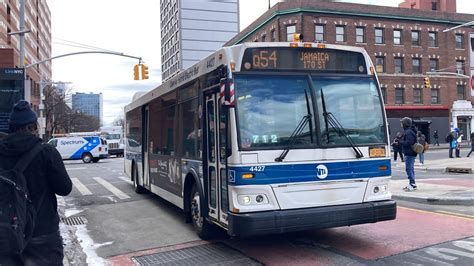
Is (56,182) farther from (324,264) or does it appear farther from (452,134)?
(452,134)

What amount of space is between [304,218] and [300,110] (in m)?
1.47

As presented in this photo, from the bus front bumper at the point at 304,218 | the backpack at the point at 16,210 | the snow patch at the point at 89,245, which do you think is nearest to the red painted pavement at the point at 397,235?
the bus front bumper at the point at 304,218

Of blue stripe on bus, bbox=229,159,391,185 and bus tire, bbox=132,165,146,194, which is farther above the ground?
blue stripe on bus, bbox=229,159,391,185

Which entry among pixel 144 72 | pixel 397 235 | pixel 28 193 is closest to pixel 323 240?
pixel 397 235

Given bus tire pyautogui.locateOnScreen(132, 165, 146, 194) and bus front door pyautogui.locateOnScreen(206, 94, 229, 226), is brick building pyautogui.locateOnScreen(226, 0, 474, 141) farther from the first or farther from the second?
bus front door pyautogui.locateOnScreen(206, 94, 229, 226)

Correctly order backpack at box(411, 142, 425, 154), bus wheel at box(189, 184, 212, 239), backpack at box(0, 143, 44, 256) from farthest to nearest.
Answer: backpack at box(411, 142, 425, 154) < bus wheel at box(189, 184, 212, 239) < backpack at box(0, 143, 44, 256)

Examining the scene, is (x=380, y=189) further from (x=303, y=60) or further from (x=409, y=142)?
(x=409, y=142)

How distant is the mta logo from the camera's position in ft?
20.0

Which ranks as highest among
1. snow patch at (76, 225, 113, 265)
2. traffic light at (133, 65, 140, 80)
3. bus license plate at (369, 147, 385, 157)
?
traffic light at (133, 65, 140, 80)

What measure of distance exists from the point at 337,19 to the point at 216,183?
3914 centimetres

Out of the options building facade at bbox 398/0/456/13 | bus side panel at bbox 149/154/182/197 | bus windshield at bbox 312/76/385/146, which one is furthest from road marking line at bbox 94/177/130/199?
building facade at bbox 398/0/456/13

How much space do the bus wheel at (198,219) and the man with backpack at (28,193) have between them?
3718 millimetres

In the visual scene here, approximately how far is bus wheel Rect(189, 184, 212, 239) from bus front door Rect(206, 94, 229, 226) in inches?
16.5

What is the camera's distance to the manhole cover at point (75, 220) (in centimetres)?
953
